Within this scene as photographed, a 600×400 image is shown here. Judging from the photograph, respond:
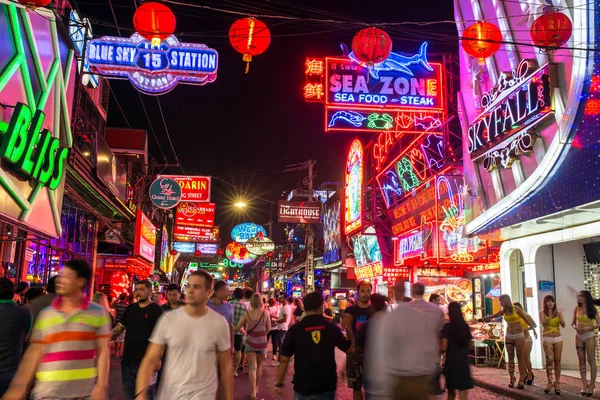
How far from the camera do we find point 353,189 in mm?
28984

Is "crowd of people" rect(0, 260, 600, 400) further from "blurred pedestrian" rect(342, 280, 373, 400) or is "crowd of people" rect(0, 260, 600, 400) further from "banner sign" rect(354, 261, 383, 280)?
"banner sign" rect(354, 261, 383, 280)

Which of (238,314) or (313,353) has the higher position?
(238,314)

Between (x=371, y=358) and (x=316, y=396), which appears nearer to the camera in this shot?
(x=316, y=396)

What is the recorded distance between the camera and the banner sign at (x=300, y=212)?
3123cm

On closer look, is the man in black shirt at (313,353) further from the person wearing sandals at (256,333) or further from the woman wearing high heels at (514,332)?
the woman wearing high heels at (514,332)

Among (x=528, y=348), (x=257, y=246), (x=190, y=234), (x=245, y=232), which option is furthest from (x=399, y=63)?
(x=245, y=232)

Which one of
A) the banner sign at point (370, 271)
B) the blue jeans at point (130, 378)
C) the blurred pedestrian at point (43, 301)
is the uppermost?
the banner sign at point (370, 271)

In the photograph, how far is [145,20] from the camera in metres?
10.3

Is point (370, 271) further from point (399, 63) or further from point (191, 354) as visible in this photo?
point (191, 354)

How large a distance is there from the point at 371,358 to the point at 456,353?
2.70 meters

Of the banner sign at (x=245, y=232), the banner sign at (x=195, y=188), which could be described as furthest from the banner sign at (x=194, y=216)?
the banner sign at (x=195, y=188)

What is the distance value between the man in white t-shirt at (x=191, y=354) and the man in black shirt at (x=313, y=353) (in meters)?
1.46

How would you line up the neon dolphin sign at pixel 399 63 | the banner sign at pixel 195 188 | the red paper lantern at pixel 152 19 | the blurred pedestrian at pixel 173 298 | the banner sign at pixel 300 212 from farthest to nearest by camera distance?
1. the banner sign at pixel 195 188
2. the banner sign at pixel 300 212
3. the neon dolphin sign at pixel 399 63
4. the red paper lantern at pixel 152 19
5. the blurred pedestrian at pixel 173 298

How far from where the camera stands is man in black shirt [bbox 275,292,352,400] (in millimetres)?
5941
